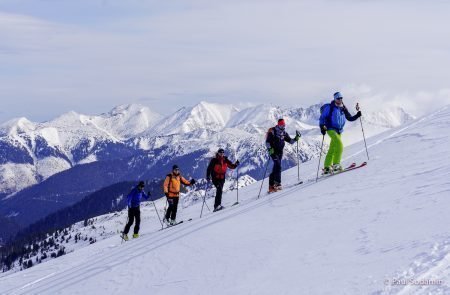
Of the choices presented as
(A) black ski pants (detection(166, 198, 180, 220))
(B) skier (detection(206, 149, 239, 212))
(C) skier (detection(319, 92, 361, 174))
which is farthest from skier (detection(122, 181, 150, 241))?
(C) skier (detection(319, 92, 361, 174))

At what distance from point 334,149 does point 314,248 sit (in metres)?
9.73

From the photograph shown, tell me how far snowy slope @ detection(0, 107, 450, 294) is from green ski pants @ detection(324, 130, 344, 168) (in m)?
1.04

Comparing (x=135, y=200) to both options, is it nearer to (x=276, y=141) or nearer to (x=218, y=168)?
(x=218, y=168)

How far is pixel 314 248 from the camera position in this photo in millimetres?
10750

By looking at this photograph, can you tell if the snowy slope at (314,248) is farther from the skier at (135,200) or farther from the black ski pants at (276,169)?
the skier at (135,200)

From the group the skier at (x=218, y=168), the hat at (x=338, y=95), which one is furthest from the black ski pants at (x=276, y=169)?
the hat at (x=338, y=95)

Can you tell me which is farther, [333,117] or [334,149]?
[334,149]

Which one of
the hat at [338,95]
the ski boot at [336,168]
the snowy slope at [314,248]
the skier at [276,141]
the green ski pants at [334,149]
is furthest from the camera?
the skier at [276,141]

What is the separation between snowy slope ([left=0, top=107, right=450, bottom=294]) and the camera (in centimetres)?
853

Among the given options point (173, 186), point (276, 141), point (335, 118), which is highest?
point (335, 118)

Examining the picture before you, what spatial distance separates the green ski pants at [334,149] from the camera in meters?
19.5

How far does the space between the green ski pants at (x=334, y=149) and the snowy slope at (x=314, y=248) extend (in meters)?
1.04

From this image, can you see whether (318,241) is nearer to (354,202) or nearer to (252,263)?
(252,263)

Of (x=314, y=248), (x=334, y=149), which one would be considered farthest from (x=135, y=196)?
(x=314, y=248)
